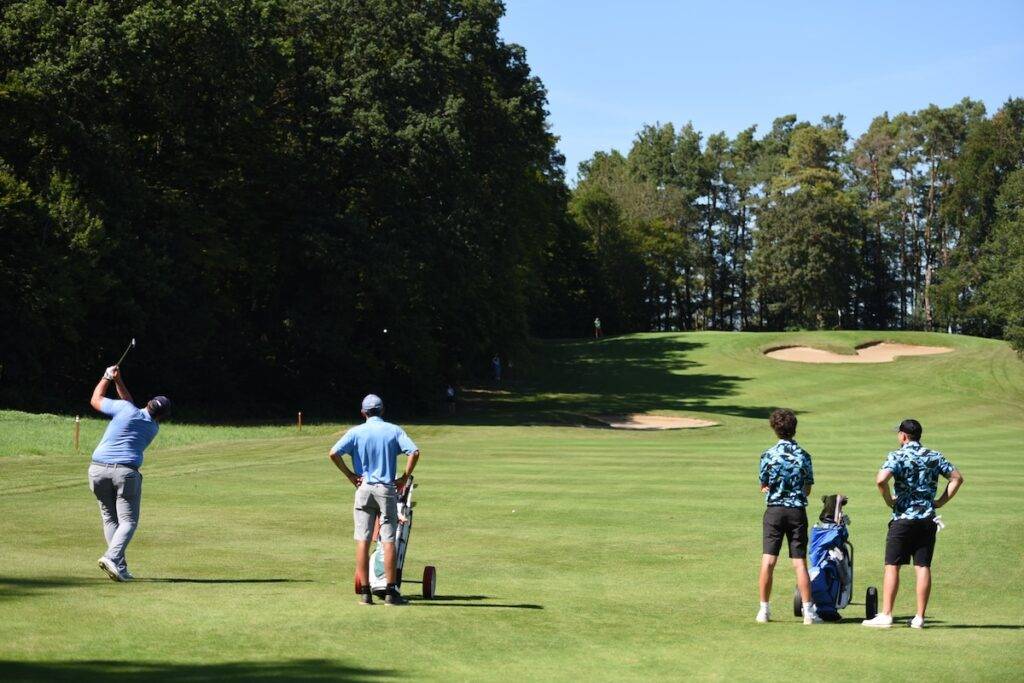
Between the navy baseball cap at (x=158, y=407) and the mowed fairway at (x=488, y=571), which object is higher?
the navy baseball cap at (x=158, y=407)

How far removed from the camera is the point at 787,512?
12.2 meters

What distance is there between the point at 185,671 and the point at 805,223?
347ft

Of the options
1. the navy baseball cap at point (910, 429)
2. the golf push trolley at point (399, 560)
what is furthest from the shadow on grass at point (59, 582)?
the navy baseball cap at point (910, 429)

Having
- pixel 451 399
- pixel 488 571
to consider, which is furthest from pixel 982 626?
pixel 451 399

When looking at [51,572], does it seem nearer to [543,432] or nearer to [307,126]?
[543,432]

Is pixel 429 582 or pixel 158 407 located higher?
pixel 158 407

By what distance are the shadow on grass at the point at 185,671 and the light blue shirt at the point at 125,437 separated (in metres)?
4.50

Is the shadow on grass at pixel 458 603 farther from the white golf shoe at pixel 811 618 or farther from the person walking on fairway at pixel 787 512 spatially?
the white golf shoe at pixel 811 618

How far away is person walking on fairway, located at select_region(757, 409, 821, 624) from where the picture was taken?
40.0 ft

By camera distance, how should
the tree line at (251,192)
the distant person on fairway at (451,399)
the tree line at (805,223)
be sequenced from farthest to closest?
the tree line at (805,223) < the distant person on fairway at (451,399) < the tree line at (251,192)

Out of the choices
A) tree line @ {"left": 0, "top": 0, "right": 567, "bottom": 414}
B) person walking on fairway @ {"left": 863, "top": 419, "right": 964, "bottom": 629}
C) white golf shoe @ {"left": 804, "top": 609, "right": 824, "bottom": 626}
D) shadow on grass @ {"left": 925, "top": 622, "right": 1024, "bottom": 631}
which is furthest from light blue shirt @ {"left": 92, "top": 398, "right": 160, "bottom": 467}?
tree line @ {"left": 0, "top": 0, "right": 567, "bottom": 414}

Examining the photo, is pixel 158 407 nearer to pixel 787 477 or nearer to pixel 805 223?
pixel 787 477

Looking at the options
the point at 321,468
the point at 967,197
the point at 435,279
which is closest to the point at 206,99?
the point at 435,279

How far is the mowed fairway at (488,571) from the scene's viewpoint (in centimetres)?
1000
